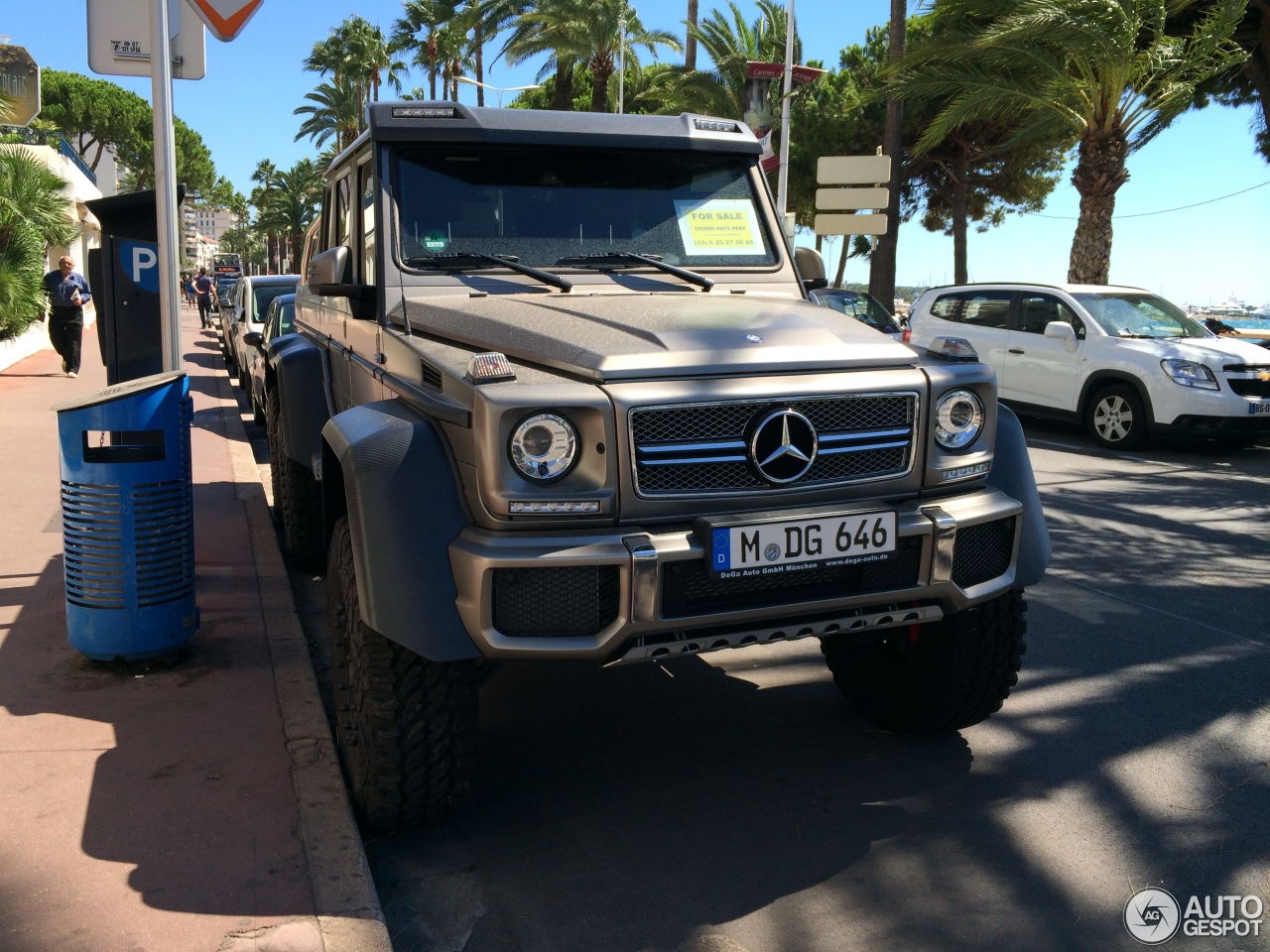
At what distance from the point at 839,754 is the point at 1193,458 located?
880cm

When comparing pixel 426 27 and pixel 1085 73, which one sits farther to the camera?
pixel 426 27

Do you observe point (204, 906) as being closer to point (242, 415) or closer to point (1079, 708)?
point (1079, 708)

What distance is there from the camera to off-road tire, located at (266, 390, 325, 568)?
6060mm

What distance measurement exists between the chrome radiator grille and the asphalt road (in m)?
1.12

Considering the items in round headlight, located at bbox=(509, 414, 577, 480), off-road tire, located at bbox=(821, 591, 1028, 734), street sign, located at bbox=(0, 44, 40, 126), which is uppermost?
street sign, located at bbox=(0, 44, 40, 126)

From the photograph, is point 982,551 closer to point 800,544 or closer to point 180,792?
point 800,544

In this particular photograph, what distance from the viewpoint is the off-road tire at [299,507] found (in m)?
6.06

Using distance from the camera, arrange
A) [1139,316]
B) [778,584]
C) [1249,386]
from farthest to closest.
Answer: [1139,316], [1249,386], [778,584]

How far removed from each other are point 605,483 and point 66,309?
15.2 m

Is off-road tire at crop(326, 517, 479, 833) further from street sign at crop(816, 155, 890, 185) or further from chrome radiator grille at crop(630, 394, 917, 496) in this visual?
street sign at crop(816, 155, 890, 185)

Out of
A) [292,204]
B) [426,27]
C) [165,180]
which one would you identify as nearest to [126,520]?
[165,180]

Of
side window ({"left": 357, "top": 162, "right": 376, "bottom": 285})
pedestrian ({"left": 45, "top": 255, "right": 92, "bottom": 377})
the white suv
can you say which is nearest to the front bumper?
side window ({"left": 357, "top": 162, "right": 376, "bottom": 285})

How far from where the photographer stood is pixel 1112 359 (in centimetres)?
1172

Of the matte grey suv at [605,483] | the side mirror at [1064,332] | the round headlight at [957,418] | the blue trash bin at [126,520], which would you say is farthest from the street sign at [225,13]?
the side mirror at [1064,332]
